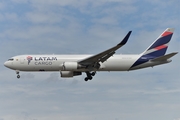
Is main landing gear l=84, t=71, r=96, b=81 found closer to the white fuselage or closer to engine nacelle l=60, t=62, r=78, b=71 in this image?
the white fuselage

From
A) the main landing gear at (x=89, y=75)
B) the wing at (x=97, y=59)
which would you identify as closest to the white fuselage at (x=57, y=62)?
the wing at (x=97, y=59)

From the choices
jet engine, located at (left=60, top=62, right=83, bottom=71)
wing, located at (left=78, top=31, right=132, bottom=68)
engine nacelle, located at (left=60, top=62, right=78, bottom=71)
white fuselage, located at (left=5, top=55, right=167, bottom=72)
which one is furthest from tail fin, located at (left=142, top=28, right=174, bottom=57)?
engine nacelle, located at (left=60, top=62, right=78, bottom=71)

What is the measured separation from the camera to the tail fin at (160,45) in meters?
49.5

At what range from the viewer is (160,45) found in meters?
50.5

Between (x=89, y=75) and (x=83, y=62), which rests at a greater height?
(x=83, y=62)

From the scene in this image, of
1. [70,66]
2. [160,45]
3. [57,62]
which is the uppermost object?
[160,45]

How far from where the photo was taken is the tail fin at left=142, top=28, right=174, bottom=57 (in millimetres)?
49494

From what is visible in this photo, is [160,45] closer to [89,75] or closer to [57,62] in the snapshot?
[89,75]

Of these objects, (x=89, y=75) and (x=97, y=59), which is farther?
(x=89, y=75)

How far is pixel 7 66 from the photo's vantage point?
48.3 metres

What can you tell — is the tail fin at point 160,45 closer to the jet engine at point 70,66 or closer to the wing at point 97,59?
the wing at point 97,59

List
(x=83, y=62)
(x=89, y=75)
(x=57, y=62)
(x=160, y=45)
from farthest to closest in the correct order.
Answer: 1. (x=160, y=45)
2. (x=89, y=75)
3. (x=57, y=62)
4. (x=83, y=62)

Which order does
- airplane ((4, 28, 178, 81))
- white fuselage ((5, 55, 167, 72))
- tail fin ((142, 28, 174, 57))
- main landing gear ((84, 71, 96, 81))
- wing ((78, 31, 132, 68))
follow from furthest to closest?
tail fin ((142, 28, 174, 57)), main landing gear ((84, 71, 96, 81)), white fuselage ((5, 55, 167, 72)), airplane ((4, 28, 178, 81)), wing ((78, 31, 132, 68))

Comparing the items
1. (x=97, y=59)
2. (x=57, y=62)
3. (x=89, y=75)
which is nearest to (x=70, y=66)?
(x=57, y=62)
